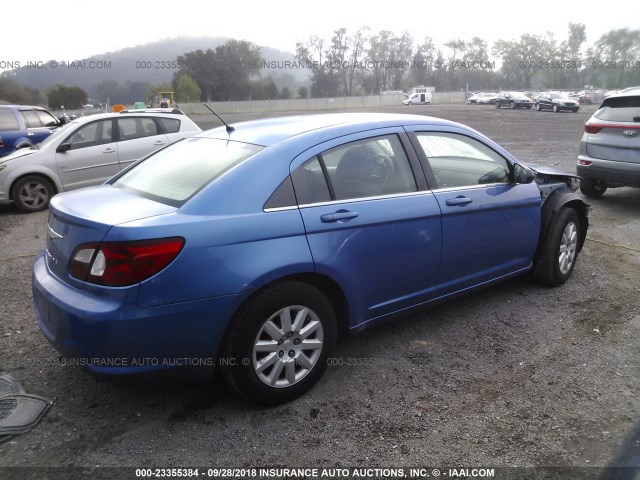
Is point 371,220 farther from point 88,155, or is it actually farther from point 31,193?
point 31,193

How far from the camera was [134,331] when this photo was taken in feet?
8.49

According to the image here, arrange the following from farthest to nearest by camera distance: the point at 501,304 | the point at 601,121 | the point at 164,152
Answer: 1. the point at 601,121
2. the point at 501,304
3. the point at 164,152

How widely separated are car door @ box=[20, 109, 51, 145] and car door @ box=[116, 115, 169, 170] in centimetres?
355

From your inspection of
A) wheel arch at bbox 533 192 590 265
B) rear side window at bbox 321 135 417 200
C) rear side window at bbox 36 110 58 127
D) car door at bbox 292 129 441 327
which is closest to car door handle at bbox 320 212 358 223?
car door at bbox 292 129 441 327

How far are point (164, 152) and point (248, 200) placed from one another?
1337 mm

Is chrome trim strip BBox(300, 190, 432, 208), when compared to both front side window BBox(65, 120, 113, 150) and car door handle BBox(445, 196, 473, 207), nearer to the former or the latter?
car door handle BBox(445, 196, 473, 207)

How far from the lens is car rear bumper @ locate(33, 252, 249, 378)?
2.58 metres

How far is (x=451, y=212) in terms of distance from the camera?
375cm

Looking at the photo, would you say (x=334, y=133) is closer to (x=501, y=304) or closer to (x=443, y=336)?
(x=443, y=336)

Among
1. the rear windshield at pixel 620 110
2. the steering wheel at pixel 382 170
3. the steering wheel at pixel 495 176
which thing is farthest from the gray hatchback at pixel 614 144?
the steering wheel at pixel 382 170

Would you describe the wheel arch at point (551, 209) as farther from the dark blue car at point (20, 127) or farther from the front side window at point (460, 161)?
the dark blue car at point (20, 127)

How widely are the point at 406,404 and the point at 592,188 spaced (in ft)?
23.3

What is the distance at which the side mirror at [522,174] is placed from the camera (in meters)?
4.33

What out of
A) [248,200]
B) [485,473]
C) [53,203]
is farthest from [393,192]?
[53,203]
